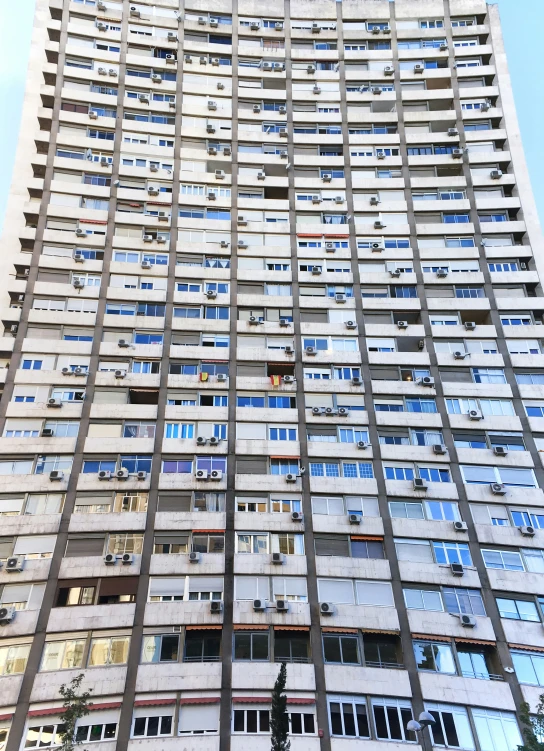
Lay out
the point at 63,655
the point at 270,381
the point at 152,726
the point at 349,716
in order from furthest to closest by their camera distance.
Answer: the point at 270,381 < the point at 63,655 < the point at 349,716 < the point at 152,726

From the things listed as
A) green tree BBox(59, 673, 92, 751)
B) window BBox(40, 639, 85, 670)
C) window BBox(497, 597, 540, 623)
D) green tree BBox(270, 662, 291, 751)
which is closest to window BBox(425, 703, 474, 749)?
window BBox(497, 597, 540, 623)

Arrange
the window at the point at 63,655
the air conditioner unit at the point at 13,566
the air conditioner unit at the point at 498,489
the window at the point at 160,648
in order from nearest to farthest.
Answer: the window at the point at 63,655 < the window at the point at 160,648 < the air conditioner unit at the point at 13,566 < the air conditioner unit at the point at 498,489

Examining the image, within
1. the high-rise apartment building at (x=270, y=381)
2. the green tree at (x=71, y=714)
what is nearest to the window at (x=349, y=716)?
the high-rise apartment building at (x=270, y=381)

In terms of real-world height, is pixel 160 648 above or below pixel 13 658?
above

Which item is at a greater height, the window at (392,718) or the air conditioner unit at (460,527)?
the air conditioner unit at (460,527)

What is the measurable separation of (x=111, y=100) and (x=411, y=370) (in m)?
24.8

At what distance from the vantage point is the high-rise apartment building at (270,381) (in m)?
22.5

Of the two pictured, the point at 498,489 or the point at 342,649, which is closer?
the point at 342,649

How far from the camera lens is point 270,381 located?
96.7ft

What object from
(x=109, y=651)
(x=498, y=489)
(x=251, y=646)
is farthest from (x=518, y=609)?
(x=109, y=651)

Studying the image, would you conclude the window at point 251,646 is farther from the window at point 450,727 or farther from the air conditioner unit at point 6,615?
the air conditioner unit at point 6,615

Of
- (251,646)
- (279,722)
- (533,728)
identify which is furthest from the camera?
(251,646)

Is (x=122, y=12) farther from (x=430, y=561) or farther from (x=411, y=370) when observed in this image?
(x=430, y=561)

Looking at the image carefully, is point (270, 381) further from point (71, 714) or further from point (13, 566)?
point (71, 714)
